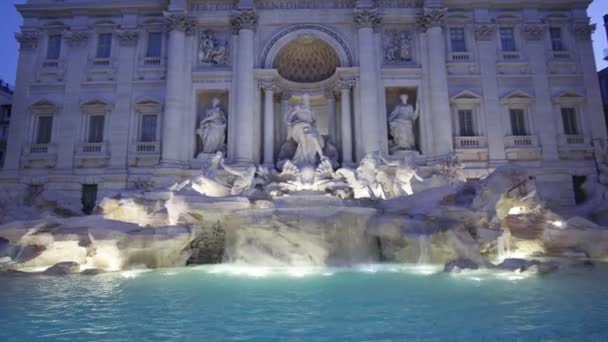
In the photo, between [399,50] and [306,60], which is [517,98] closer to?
[399,50]

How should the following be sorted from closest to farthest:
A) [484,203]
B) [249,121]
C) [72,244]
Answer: [72,244] < [484,203] < [249,121]

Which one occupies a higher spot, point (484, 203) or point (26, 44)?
point (26, 44)

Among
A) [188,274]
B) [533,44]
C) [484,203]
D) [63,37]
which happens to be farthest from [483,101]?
[63,37]

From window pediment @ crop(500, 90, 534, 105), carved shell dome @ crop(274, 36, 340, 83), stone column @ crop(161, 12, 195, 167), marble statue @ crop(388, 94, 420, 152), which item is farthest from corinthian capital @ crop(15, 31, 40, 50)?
window pediment @ crop(500, 90, 534, 105)

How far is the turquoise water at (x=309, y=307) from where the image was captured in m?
4.15

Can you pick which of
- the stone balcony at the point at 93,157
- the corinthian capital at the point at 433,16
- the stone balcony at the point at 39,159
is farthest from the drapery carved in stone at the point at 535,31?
the stone balcony at the point at 39,159

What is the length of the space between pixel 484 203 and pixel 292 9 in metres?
14.3

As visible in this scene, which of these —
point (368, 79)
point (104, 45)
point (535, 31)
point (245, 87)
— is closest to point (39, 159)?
point (104, 45)

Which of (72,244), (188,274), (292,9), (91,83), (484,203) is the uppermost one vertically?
(292,9)

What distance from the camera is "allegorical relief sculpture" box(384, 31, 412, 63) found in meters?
19.8

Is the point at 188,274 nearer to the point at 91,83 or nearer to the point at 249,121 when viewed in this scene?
the point at 249,121

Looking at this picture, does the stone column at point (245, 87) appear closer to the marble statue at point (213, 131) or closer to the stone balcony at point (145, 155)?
the marble statue at point (213, 131)

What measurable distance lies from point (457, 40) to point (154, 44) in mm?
16562

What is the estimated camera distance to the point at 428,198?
37.3 ft
